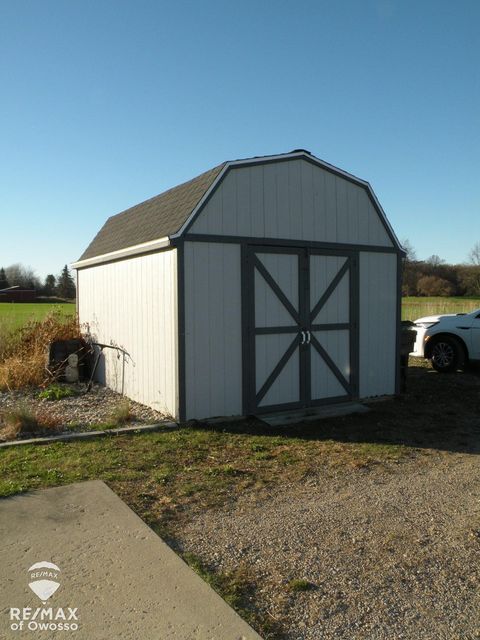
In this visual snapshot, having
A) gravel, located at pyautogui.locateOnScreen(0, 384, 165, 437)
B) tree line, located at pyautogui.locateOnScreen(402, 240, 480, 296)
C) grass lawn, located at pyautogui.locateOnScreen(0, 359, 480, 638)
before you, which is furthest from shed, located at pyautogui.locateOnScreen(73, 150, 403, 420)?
tree line, located at pyautogui.locateOnScreen(402, 240, 480, 296)

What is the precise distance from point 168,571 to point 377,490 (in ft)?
7.41

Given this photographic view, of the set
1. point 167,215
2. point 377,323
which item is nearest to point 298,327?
point 377,323

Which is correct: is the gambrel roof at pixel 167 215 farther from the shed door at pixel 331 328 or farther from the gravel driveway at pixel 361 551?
the gravel driveway at pixel 361 551

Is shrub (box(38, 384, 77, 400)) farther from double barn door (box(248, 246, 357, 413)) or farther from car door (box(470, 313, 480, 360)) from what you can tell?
car door (box(470, 313, 480, 360))

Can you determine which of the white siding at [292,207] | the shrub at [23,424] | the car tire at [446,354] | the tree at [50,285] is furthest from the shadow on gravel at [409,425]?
the tree at [50,285]

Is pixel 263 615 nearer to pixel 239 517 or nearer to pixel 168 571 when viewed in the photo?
pixel 168 571

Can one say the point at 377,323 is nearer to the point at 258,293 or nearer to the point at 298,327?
the point at 298,327

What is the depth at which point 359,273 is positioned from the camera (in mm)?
8766

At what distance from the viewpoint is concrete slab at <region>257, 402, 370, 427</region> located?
24.5 ft

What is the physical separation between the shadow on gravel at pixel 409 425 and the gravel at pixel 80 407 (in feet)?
3.76

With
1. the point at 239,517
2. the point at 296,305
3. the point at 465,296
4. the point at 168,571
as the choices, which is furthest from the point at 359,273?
the point at 465,296

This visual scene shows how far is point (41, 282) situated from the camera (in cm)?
5791

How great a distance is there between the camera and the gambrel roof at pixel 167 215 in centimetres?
727

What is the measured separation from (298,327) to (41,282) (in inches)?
2148
